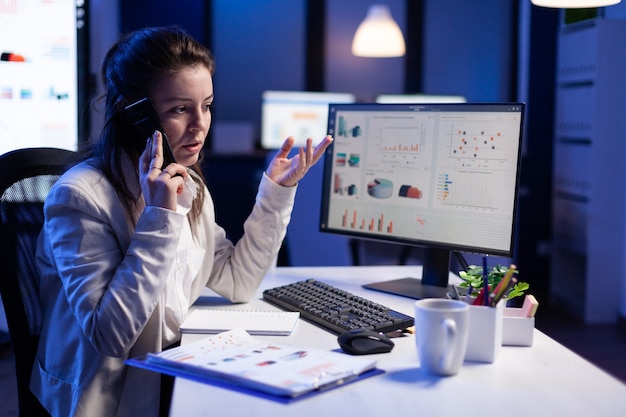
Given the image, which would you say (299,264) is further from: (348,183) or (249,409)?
(249,409)

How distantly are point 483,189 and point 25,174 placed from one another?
→ 3.12ft

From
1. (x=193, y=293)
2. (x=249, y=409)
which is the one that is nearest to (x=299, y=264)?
(x=193, y=293)

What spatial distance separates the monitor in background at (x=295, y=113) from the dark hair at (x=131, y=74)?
358 cm

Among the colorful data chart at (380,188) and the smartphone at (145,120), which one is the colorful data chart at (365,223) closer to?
the colorful data chart at (380,188)

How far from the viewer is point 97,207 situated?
1.35m

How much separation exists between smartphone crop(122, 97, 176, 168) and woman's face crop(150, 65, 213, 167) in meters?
0.03

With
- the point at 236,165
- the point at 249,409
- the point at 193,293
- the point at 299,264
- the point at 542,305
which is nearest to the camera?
the point at 249,409

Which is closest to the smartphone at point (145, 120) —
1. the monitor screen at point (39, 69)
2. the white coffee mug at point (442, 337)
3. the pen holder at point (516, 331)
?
the white coffee mug at point (442, 337)

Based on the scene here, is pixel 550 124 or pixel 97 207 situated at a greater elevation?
pixel 550 124

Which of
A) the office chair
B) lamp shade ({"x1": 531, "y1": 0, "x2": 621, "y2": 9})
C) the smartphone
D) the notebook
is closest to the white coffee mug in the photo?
the notebook

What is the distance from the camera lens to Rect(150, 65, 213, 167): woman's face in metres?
1.46

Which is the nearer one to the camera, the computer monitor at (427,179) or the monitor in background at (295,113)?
the computer monitor at (427,179)

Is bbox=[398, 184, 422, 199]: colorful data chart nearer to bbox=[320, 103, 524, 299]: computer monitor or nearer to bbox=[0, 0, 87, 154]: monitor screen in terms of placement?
bbox=[320, 103, 524, 299]: computer monitor

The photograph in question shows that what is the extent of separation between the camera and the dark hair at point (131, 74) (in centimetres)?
145
